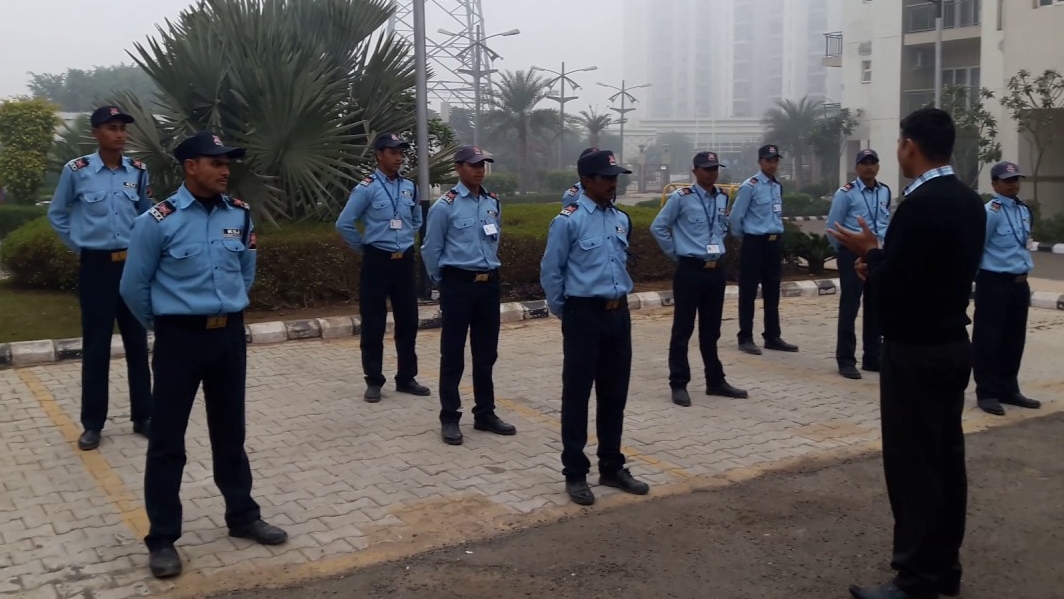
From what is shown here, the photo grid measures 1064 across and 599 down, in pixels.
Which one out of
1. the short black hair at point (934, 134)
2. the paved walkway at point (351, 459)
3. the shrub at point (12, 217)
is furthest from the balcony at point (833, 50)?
the short black hair at point (934, 134)

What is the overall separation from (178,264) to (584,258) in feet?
7.27

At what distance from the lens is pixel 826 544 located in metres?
5.20

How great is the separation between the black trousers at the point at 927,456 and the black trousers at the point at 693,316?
12.5 feet

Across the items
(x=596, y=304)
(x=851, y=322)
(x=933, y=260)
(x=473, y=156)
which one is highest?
(x=473, y=156)

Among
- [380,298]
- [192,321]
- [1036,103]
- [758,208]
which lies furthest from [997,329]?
[1036,103]

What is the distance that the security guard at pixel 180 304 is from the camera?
15.8 ft

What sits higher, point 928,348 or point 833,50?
point 833,50

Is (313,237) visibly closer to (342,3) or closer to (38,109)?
(342,3)

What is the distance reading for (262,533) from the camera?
16.9 ft

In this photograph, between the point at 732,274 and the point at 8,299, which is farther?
the point at 732,274

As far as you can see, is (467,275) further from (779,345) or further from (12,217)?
(12,217)

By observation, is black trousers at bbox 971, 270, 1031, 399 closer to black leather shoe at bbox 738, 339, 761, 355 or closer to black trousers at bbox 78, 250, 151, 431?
black leather shoe at bbox 738, 339, 761, 355

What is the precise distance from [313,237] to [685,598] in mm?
8284

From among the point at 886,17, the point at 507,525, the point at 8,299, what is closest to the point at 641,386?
the point at 507,525
